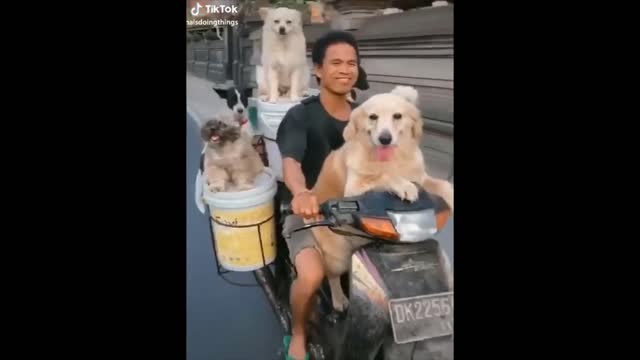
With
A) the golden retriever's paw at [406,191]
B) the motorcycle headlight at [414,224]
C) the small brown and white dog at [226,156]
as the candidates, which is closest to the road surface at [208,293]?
the small brown and white dog at [226,156]

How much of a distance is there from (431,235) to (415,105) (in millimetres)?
546

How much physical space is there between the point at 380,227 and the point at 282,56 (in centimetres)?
87

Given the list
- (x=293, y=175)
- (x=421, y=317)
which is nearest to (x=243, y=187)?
(x=293, y=175)

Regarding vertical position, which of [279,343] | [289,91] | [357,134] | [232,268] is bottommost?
[279,343]

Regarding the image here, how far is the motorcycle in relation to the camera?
2365 millimetres

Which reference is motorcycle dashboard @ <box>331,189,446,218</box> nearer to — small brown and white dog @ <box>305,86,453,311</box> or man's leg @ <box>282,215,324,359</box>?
small brown and white dog @ <box>305,86,453,311</box>

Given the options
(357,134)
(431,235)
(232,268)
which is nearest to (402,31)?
(357,134)

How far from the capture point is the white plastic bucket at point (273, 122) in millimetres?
2611

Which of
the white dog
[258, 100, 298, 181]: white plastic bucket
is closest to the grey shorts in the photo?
[258, 100, 298, 181]: white plastic bucket

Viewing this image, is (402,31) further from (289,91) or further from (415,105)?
(289,91)

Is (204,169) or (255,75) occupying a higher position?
(255,75)

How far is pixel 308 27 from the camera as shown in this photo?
2.60m

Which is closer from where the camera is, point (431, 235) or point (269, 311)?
point (431, 235)

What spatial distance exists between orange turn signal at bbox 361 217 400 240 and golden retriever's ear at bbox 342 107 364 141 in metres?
0.36
